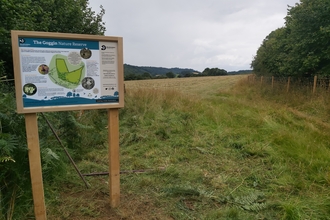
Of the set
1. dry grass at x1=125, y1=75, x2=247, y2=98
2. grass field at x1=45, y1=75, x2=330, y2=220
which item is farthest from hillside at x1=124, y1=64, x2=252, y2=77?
grass field at x1=45, y1=75, x2=330, y2=220

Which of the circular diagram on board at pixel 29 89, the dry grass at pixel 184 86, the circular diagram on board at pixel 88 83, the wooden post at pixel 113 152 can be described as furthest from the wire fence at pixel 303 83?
the circular diagram on board at pixel 29 89

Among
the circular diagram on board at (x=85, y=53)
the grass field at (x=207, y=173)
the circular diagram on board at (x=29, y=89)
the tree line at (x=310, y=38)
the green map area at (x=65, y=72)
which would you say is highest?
the tree line at (x=310, y=38)

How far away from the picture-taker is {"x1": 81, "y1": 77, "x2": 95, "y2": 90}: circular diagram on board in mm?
2309

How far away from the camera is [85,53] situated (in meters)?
2.28

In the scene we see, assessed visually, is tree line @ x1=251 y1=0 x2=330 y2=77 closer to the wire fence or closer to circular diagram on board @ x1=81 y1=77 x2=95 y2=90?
the wire fence

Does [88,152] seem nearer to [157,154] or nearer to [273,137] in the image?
[157,154]

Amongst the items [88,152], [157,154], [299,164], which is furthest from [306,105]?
[88,152]

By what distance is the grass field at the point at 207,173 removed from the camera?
2637 millimetres

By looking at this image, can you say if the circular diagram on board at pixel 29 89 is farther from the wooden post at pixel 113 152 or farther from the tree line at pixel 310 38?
the tree line at pixel 310 38

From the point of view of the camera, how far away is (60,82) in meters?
2.21

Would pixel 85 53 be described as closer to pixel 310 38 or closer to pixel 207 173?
pixel 207 173

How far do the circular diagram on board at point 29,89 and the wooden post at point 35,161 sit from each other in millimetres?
206

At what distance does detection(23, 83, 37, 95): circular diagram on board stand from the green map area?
0.17m

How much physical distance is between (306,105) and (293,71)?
12.1ft
